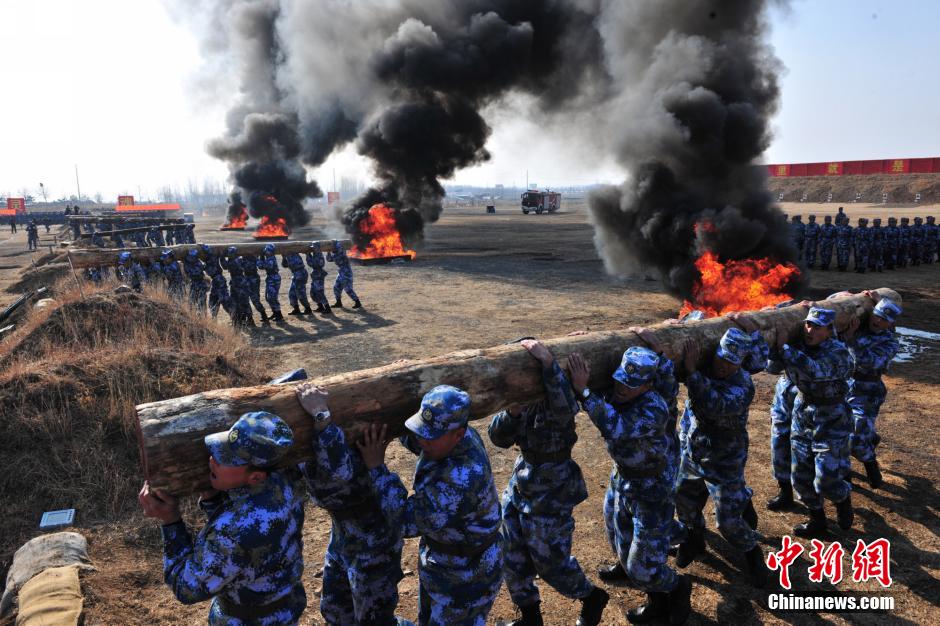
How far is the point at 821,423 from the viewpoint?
4.88m

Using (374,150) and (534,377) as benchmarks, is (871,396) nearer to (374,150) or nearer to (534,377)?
(534,377)

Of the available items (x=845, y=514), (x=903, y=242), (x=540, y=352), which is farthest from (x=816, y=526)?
(x=903, y=242)

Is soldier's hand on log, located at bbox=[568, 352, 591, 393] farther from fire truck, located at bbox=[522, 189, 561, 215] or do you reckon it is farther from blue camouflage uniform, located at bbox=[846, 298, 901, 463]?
fire truck, located at bbox=[522, 189, 561, 215]

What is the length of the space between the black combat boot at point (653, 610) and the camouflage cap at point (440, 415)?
2206 mm

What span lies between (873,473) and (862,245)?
17.9 meters

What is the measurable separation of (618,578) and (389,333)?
340 inches

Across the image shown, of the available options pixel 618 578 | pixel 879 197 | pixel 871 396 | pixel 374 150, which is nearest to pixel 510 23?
pixel 374 150

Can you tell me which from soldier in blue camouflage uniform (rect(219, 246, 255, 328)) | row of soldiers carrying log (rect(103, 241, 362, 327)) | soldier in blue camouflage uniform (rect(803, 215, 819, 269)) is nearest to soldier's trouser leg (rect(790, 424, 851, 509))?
row of soldiers carrying log (rect(103, 241, 362, 327))

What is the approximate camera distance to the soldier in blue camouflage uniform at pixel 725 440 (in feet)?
14.0

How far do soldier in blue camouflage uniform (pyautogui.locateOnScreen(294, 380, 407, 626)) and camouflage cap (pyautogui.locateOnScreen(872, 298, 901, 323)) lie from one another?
19.2 ft

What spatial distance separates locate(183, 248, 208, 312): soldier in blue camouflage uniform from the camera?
1323 cm

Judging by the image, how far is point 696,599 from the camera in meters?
4.12

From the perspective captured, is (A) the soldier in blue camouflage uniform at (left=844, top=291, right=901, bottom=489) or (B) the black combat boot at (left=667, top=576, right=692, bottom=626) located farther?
(A) the soldier in blue camouflage uniform at (left=844, top=291, right=901, bottom=489)
